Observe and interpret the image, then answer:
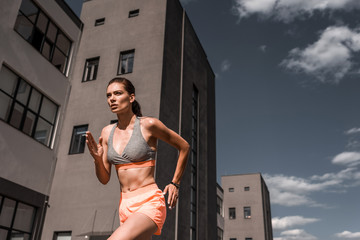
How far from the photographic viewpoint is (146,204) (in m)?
2.96

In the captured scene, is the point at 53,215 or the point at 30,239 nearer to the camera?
the point at 30,239

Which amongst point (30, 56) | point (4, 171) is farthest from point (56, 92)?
point (4, 171)

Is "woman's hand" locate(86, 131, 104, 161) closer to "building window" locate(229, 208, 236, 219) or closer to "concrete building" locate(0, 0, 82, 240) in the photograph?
"concrete building" locate(0, 0, 82, 240)

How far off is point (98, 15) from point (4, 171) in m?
15.4

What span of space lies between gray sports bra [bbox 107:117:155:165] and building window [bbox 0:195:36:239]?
10.8 m

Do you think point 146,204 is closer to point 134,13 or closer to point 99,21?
point 134,13

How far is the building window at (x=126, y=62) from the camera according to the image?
2161 cm

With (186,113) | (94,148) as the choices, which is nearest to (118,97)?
(94,148)

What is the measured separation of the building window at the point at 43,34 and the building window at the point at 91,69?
15.5 ft

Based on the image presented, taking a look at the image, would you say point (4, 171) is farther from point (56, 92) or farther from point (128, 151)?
point (128, 151)

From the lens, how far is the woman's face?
131 inches

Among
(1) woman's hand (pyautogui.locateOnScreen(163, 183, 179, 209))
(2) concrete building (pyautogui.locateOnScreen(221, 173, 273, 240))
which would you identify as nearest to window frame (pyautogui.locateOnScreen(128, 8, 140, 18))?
(1) woman's hand (pyautogui.locateOnScreen(163, 183, 179, 209))

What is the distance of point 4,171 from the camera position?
12.2 meters

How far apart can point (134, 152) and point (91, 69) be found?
20.5 m
